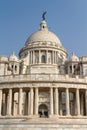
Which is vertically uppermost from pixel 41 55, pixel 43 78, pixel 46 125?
pixel 41 55

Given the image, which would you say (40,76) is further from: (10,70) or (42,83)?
(10,70)

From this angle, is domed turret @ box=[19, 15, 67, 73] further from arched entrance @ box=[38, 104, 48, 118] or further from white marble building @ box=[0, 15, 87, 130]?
arched entrance @ box=[38, 104, 48, 118]

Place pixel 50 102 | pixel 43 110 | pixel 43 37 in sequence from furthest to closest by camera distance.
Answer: pixel 43 37 → pixel 43 110 → pixel 50 102

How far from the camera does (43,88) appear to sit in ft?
177

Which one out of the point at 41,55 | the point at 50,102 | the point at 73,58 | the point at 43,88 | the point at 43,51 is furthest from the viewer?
the point at 43,51

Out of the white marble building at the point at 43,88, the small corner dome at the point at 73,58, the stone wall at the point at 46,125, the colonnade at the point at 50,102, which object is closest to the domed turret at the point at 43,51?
the white marble building at the point at 43,88

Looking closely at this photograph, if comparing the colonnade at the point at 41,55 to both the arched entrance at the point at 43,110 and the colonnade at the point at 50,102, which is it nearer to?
the arched entrance at the point at 43,110

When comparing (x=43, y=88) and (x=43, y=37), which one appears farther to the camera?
(x=43, y=37)

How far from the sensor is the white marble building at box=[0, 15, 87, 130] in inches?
1480

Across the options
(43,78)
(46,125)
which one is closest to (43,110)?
(43,78)

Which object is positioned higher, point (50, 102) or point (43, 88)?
point (43, 88)

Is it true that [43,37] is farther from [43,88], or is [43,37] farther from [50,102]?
[50,102]

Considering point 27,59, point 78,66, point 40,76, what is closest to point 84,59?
point 78,66

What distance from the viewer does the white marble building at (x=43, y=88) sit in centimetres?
3759
